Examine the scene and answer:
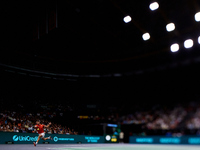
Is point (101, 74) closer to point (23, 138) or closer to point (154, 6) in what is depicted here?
point (23, 138)

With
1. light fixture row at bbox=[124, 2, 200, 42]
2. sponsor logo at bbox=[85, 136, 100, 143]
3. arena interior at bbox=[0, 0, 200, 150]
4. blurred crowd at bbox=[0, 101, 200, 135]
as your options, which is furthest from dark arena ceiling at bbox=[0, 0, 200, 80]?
sponsor logo at bbox=[85, 136, 100, 143]

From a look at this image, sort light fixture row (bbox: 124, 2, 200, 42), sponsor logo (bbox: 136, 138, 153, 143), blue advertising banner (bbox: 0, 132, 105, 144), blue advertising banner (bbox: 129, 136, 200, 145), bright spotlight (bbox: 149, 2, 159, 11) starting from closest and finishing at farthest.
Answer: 1. bright spotlight (bbox: 149, 2, 159, 11)
2. light fixture row (bbox: 124, 2, 200, 42)
3. blue advertising banner (bbox: 0, 132, 105, 144)
4. blue advertising banner (bbox: 129, 136, 200, 145)
5. sponsor logo (bbox: 136, 138, 153, 143)

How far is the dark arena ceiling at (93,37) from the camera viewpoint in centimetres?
1847

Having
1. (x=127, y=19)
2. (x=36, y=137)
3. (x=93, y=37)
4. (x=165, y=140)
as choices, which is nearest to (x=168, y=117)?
(x=165, y=140)

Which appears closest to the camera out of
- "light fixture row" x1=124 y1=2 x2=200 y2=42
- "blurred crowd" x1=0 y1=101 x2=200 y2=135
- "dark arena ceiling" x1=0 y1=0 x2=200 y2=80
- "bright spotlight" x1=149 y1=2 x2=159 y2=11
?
"bright spotlight" x1=149 y1=2 x2=159 y2=11

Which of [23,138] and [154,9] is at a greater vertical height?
[154,9]

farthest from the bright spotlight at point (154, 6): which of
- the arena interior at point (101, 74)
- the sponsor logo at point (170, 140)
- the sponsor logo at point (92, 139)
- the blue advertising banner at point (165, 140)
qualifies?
the sponsor logo at point (92, 139)

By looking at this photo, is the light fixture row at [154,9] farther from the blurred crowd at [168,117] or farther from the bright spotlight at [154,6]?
the blurred crowd at [168,117]

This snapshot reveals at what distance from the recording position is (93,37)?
2559 cm

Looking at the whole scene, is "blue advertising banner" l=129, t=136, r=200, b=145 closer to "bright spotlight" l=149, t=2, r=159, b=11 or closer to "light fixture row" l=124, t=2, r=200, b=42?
"light fixture row" l=124, t=2, r=200, b=42

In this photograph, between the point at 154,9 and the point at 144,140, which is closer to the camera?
the point at 154,9

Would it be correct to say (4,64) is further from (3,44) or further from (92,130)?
(92,130)

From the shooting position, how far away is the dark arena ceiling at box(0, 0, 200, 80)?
727 inches

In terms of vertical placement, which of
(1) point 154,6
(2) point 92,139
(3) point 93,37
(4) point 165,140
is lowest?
(4) point 165,140
